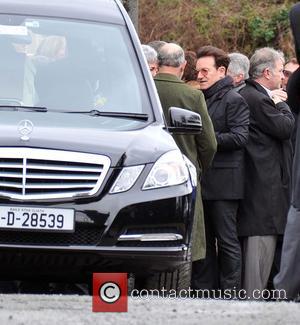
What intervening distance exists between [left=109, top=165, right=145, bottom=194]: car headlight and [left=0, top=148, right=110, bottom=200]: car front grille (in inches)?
3.5

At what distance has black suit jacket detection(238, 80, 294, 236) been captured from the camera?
10672 millimetres

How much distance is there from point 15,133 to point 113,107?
0.96m

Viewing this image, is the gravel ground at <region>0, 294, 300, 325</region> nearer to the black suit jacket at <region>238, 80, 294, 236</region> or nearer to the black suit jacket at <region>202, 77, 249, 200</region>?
the black suit jacket at <region>202, 77, 249, 200</region>

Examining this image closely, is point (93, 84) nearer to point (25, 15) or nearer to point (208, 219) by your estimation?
point (25, 15)

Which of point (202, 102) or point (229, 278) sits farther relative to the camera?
point (229, 278)

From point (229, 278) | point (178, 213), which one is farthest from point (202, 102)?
point (178, 213)

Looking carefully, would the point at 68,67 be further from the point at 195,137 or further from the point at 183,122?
the point at 195,137

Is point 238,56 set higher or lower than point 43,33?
lower

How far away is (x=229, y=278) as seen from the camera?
10641 millimetres

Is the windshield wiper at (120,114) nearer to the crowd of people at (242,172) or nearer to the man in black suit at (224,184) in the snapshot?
the crowd of people at (242,172)

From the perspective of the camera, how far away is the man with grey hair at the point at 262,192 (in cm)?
1068

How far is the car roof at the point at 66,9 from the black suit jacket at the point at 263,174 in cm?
207

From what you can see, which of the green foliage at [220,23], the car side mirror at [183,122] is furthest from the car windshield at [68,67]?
the green foliage at [220,23]

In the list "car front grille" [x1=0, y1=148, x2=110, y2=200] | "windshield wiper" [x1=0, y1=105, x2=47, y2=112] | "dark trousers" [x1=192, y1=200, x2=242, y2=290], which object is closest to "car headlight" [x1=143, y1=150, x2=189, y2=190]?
"car front grille" [x1=0, y1=148, x2=110, y2=200]
